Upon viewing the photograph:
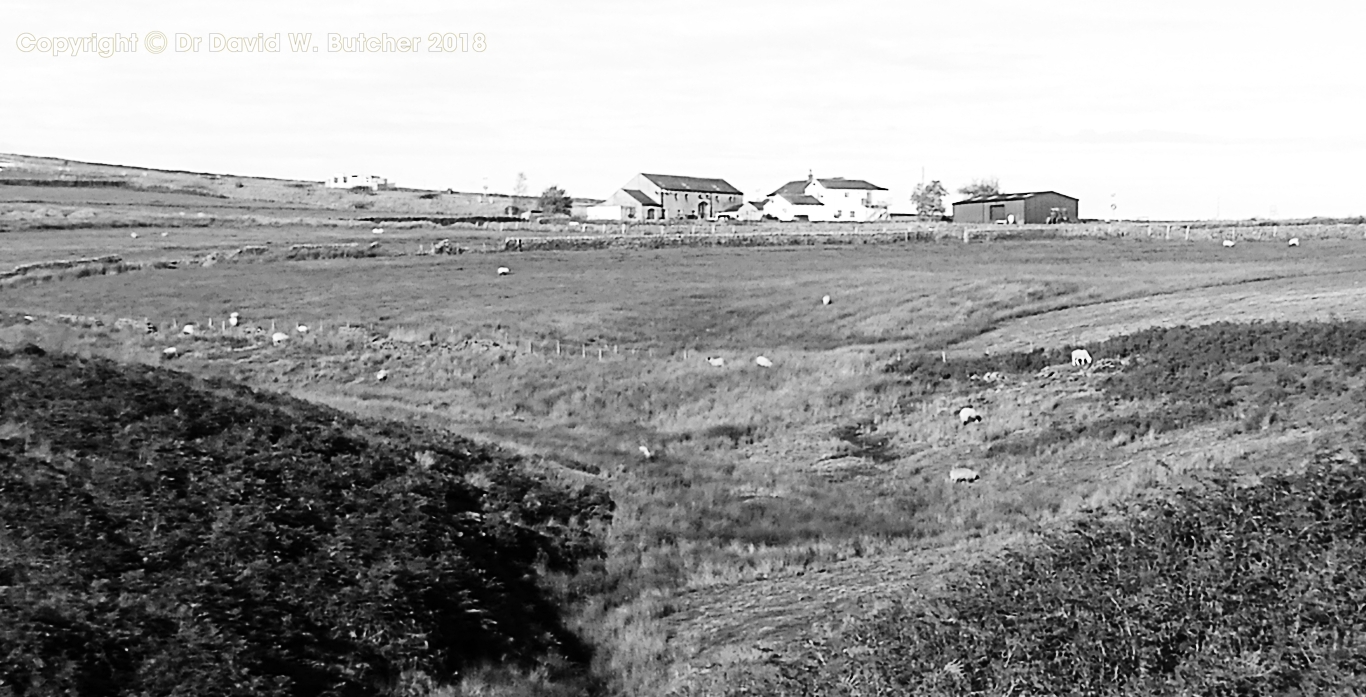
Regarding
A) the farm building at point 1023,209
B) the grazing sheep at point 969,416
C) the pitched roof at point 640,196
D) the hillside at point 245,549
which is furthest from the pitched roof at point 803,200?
the hillside at point 245,549

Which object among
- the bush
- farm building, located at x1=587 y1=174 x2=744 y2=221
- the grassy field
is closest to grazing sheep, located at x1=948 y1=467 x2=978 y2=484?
the grassy field

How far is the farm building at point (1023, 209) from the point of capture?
102 meters

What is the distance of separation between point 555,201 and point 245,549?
116010mm

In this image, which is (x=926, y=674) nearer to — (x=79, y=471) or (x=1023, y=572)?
(x=1023, y=572)

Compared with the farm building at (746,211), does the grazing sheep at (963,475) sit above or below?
below

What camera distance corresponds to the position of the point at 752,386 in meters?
31.5

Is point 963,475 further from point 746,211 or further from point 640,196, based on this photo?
point 746,211

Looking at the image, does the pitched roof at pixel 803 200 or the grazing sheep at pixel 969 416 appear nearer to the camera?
the grazing sheep at pixel 969 416

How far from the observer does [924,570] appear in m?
16.0

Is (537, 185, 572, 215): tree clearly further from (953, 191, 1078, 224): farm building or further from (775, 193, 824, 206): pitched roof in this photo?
(953, 191, 1078, 224): farm building

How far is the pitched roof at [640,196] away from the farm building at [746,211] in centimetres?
795

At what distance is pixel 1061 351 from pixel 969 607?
20415 millimetres

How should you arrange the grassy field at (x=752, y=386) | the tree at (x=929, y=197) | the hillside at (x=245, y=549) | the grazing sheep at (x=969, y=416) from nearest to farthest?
the hillside at (x=245, y=549), the grassy field at (x=752, y=386), the grazing sheep at (x=969, y=416), the tree at (x=929, y=197)

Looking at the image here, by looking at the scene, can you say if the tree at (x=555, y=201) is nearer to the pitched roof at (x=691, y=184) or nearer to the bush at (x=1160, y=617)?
the pitched roof at (x=691, y=184)
